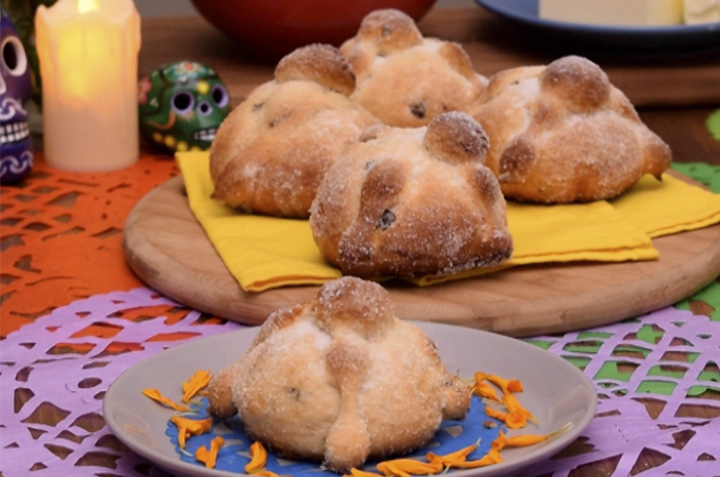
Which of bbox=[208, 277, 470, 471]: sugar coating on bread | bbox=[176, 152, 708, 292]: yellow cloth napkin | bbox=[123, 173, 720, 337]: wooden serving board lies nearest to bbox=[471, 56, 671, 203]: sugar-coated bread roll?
bbox=[176, 152, 708, 292]: yellow cloth napkin

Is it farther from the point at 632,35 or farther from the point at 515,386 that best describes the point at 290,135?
the point at 632,35

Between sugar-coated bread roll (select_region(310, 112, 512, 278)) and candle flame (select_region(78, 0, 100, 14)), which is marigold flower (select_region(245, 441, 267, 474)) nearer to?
sugar-coated bread roll (select_region(310, 112, 512, 278))

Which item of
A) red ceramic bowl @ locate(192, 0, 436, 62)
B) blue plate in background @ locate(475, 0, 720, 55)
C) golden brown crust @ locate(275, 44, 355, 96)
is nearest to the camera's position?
golden brown crust @ locate(275, 44, 355, 96)

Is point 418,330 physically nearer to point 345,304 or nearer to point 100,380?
point 345,304

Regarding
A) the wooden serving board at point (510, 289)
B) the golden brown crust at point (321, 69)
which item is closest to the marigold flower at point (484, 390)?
the wooden serving board at point (510, 289)

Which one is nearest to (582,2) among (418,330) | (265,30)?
(265,30)

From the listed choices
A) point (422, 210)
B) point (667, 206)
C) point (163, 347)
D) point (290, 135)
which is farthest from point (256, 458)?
point (667, 206)
